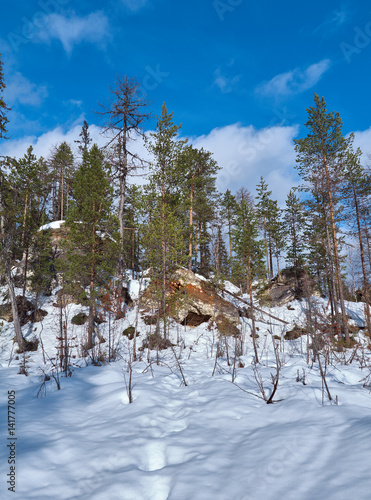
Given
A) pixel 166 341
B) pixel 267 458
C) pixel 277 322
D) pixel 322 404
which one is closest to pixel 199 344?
pixel 166 341

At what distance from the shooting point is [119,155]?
61.2ft

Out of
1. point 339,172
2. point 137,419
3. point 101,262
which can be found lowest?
point 137,419

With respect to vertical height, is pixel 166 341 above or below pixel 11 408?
below

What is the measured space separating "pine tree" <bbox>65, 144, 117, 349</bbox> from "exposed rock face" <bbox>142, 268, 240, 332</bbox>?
309cm

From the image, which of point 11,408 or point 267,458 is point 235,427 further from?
point 11,408

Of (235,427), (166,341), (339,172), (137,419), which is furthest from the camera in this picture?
(339,172)

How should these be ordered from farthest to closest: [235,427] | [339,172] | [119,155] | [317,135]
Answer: [119,155] < [317,135] < [339,172] < [235,427]

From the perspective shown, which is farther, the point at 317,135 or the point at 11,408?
the point at 317,135

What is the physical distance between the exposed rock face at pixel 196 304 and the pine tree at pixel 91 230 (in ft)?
10.1

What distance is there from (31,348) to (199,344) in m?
9.68

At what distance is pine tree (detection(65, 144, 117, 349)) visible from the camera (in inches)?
564

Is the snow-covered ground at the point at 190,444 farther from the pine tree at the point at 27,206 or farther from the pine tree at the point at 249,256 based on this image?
the pine tree at the point at 27,206

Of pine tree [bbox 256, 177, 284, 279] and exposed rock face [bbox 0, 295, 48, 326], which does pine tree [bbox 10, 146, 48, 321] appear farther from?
pine tree [bbox 256, 177, 284, 279]

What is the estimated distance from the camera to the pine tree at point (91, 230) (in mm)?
14336
